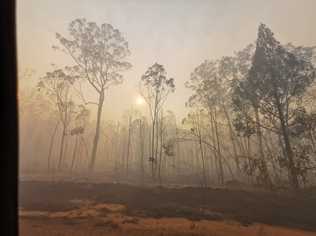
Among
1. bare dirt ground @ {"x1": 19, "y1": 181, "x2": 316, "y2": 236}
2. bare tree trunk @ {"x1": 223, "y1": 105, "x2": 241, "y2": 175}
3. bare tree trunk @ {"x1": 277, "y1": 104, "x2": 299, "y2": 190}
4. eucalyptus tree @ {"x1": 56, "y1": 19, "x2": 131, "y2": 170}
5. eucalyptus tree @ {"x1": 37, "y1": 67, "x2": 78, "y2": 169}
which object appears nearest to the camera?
bare dirt ground @ {"x1": 19, "y1": 181, "x2": 316, "y2": 236}

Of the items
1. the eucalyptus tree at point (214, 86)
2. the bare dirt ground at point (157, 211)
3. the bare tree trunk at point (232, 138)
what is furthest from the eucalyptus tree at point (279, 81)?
the bare dirt ground at point (157, 211)

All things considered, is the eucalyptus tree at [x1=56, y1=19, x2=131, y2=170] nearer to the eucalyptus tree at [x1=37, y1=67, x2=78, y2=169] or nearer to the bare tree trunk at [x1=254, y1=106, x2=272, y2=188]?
the eucalyptus tree at [x1=37, y1=67, x2=78, y2=169]

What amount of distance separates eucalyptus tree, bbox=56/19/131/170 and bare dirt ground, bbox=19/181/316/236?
48.0 inches

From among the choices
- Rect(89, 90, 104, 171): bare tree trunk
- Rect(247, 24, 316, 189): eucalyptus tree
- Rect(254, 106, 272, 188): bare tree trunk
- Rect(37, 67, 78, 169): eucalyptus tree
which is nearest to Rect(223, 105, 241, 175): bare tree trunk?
Rect(254, 106, 272, 188): bare tree trunk

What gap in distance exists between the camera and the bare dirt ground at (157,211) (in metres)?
3.59

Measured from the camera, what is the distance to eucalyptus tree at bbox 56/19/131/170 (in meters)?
4.29

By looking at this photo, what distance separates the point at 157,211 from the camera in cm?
376

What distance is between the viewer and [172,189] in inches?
154

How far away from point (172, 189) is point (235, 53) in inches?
73.7

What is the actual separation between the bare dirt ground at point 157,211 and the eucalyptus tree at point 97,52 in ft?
4.00

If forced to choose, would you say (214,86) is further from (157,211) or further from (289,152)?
(157,211)

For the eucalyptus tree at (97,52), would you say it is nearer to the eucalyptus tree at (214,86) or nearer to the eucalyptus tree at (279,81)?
the eucalyptus tree at (214,86)

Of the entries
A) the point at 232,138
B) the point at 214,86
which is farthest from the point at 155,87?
the point at 232,138

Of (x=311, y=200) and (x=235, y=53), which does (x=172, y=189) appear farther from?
(x=235, y=53)
